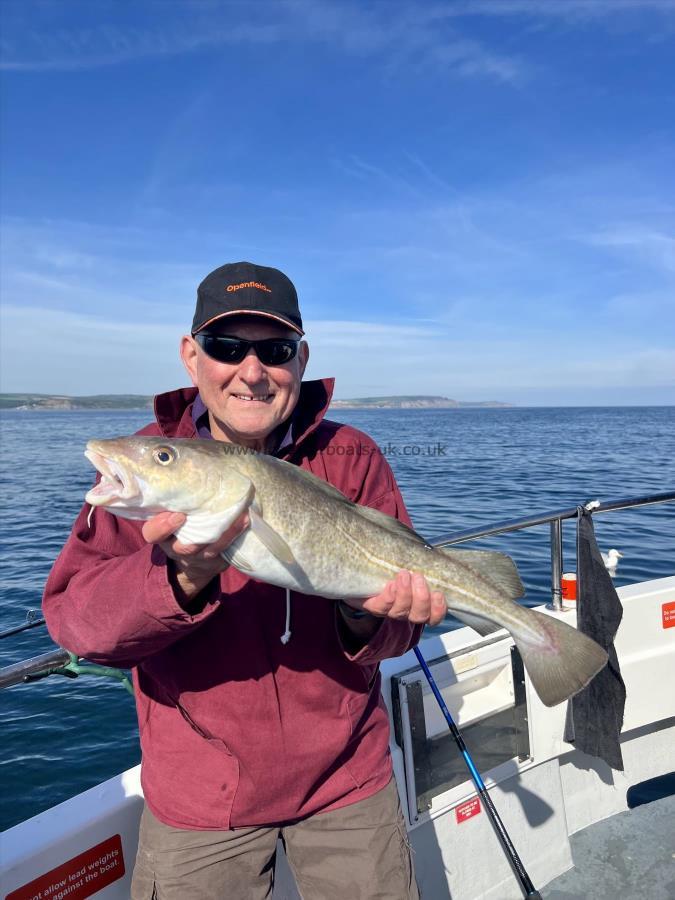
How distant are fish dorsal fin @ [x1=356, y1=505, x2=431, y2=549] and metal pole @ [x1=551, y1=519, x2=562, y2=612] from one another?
206cm

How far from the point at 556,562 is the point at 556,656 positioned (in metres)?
1.98

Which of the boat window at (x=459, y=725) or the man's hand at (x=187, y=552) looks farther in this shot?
the boat window at (x=459, y=725)

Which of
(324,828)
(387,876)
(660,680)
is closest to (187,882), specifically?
(324,828)

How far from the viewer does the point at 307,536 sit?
2426mm

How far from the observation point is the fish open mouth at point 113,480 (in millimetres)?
2199

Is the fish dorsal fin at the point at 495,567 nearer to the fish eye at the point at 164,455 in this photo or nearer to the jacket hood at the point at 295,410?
the jacket hood at the point at 295,410

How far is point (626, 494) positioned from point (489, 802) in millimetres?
20730

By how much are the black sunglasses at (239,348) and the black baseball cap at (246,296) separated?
0.23 ft

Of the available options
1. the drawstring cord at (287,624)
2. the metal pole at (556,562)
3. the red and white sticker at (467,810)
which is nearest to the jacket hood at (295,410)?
the drawstring cord at (287,624)

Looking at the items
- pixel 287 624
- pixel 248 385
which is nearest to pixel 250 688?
pixel 287 624

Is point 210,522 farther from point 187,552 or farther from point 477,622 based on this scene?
point 477,622

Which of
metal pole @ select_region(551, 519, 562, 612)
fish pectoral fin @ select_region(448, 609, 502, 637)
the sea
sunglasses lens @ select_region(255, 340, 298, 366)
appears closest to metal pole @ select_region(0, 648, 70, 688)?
sunglasses lens @ select_region(255, 340, 298, 366)

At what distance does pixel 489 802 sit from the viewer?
3.59 m

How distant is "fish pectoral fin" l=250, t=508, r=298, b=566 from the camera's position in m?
2.26
